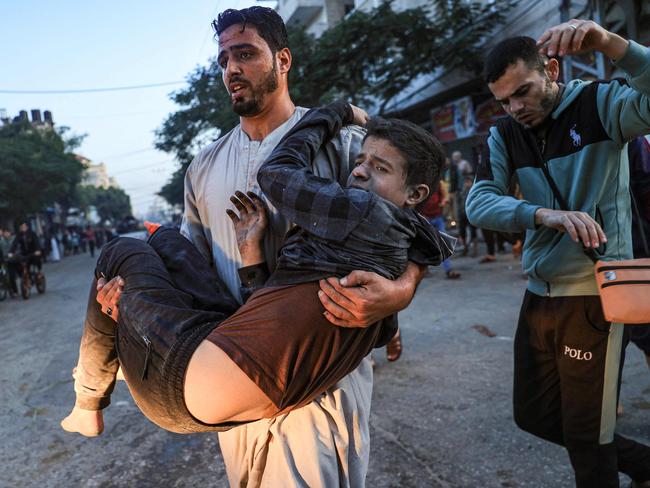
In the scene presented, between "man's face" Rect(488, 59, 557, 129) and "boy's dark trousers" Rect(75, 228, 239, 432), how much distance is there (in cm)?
130

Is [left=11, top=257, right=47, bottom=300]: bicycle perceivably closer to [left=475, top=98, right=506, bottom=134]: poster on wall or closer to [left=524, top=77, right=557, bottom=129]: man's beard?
[left=475, top=98, right=506, bottom=134]: poster on wall

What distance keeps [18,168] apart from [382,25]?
1797 centimetres

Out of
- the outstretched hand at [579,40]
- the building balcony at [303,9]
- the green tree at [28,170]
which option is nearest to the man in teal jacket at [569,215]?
the outstretched hand at [579,40]

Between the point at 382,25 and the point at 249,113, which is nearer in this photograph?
the point at 249,113

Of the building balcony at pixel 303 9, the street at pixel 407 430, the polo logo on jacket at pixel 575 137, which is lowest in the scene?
the street at pixel 407 430

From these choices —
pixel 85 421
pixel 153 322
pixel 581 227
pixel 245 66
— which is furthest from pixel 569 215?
pixel 85 421

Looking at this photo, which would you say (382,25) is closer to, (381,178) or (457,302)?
(457,302)

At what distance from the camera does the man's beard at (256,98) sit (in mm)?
1778

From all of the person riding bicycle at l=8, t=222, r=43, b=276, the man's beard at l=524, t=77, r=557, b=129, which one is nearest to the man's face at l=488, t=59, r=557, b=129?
the man's beard at l=524, t=77, r=557, b=129

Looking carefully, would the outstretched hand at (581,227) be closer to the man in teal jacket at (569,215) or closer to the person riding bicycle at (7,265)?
the man in teal jacket at (569,215)

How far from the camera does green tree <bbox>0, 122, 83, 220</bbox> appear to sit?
22578mm

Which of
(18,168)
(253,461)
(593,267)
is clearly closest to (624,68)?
(593,267)

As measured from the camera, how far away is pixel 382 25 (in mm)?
12359

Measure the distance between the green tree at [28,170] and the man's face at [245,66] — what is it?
77.6ft
